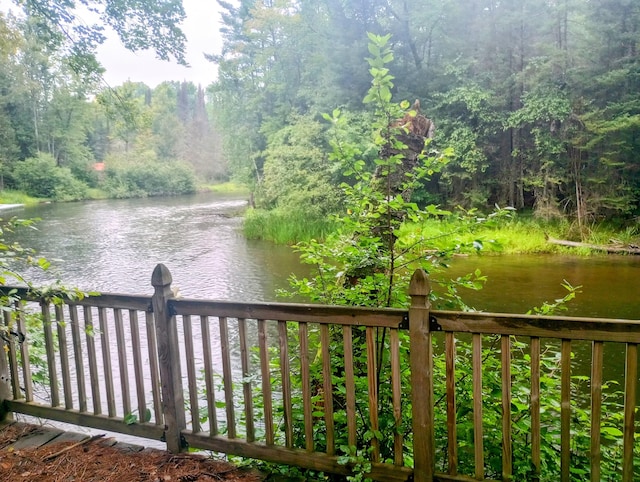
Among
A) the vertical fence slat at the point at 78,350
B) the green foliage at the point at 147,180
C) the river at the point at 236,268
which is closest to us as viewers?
the vertical fence slat at the point at 78,350

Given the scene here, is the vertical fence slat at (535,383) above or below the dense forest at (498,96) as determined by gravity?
below

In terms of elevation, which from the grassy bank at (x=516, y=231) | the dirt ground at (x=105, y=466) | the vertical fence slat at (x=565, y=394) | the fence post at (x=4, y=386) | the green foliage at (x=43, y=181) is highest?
the green foliage at (x=43, y=181)

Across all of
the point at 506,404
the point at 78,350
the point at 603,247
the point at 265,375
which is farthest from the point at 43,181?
the point at 506,404

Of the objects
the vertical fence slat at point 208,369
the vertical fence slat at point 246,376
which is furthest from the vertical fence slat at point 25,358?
the vertical fence slat at point 246,376

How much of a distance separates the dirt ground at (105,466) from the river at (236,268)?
141 inches

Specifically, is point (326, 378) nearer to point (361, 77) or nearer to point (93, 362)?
point (93, 362)

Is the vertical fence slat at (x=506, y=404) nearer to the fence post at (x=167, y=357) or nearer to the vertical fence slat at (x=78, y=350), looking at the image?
the fence post at (x=167, y=357)

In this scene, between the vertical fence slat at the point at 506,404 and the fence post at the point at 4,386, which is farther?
the fence post at the point at 4,386

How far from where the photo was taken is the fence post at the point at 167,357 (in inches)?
95.3

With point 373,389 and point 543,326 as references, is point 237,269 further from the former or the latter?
point 543,326

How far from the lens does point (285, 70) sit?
74.3ft

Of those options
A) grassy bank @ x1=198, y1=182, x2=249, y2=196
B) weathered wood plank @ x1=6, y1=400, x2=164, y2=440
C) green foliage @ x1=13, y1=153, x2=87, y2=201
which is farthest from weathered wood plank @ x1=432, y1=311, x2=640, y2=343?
grassy bank @ x1=198, y1=182, x2=249, y2=196

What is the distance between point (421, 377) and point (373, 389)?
0.75 ft

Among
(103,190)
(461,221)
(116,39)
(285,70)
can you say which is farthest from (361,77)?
(103,190)
